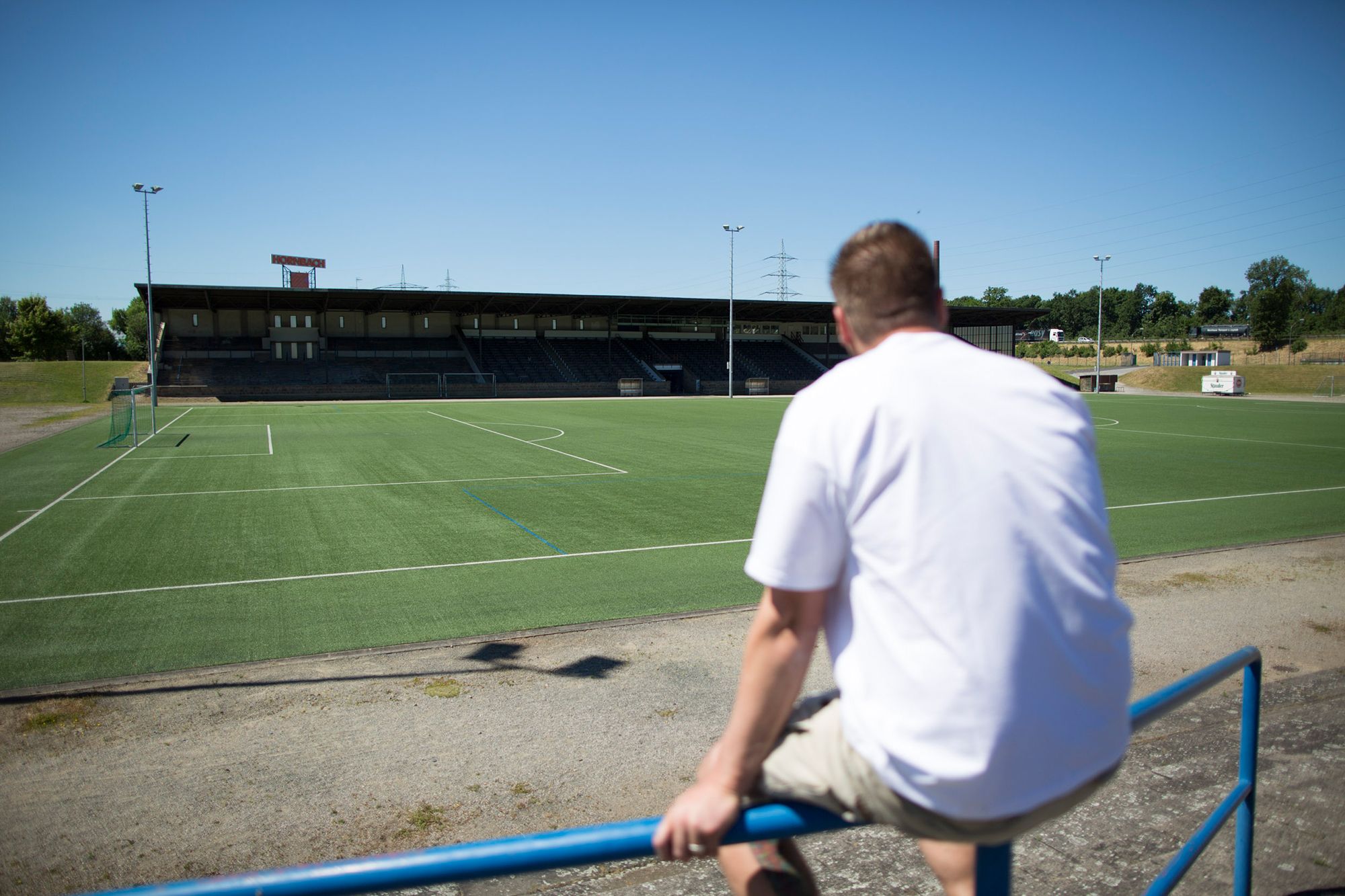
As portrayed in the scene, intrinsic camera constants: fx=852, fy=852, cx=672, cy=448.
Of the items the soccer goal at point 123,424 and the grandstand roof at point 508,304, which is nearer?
the soccer goal at point 123,424

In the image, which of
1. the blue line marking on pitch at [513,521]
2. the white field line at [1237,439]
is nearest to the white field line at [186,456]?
the blue line marking on pitch at [513,521]

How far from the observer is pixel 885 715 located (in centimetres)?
153

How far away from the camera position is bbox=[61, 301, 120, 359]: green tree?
95.9m

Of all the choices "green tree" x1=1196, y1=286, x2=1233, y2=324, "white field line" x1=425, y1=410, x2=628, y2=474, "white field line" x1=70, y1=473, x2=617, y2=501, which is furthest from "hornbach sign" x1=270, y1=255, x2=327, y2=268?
"green tree" x1=1196, y1=286, x2=1233, y2=324

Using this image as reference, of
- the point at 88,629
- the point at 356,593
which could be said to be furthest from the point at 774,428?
the point at 88,629

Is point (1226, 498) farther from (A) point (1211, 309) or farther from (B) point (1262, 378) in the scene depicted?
(A) point (1211, 309)

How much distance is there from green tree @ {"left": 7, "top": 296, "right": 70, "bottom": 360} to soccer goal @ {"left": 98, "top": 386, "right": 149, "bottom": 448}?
69.7 m

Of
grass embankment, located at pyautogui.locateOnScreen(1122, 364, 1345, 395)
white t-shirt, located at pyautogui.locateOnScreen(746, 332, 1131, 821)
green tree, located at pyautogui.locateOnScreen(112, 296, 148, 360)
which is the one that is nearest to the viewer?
white t-shirt, located at pyautogui.locateOnScreen(746, 332, 1131, 821)

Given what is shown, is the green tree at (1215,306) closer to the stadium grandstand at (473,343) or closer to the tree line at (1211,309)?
the tree line at (1211,309)

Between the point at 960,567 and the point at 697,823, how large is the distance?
26.1 inches

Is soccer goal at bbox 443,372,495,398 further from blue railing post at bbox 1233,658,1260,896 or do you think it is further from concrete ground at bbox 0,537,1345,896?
blue railing post at bbox 1233,658,1260,896

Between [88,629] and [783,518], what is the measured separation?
27.6ft

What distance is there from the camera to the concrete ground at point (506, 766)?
406cm

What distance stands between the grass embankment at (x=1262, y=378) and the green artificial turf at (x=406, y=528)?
150ft
